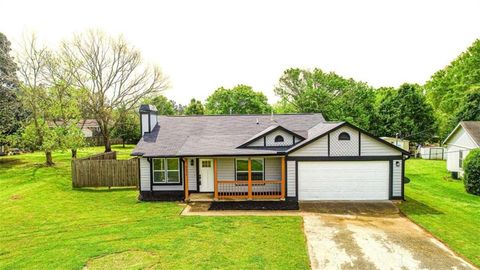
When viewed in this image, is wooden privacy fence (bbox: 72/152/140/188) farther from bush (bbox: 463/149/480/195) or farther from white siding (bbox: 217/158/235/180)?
bush (bbox: 463/149/480/195)

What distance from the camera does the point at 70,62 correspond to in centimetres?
3003

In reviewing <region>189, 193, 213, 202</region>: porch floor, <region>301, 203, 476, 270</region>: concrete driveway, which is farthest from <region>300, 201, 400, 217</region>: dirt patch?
<region>189, 193, 213, 202</region>: porch floor

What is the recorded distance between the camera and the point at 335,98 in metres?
42.4

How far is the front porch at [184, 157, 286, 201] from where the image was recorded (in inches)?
612

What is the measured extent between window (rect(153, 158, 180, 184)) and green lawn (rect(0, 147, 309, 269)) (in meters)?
1.67

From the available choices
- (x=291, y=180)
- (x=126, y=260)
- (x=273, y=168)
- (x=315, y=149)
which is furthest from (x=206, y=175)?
(x=126, y=260)

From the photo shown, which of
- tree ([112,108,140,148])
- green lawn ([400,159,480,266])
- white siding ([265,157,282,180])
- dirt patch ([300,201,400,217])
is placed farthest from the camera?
tree ([112,108,140,148])

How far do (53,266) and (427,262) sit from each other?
403 inches

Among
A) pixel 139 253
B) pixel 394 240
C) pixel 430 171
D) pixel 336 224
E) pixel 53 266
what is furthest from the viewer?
pixel 430 171

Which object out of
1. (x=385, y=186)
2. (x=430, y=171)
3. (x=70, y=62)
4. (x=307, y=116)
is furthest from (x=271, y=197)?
(x=70, y=62)

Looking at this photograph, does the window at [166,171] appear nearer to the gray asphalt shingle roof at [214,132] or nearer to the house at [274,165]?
the house at [274,165]

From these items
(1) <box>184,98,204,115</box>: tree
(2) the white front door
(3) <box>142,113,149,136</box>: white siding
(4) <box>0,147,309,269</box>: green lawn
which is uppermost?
(1) <box>184,98,204,115</box>: tree

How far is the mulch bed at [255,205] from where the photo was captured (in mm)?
14320

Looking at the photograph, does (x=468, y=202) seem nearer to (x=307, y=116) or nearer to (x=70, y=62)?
(x=307, y=116)
